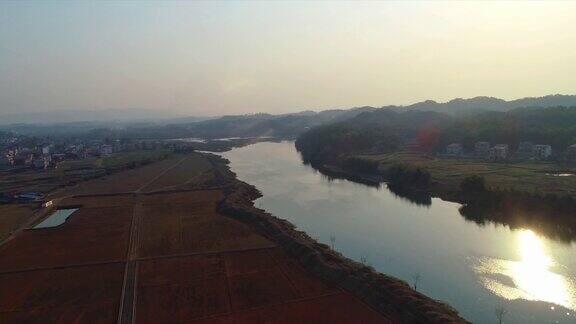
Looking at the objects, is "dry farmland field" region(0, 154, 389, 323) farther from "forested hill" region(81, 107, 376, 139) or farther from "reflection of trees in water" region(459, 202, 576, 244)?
"forested hill" region(81, 107, 376, 139)

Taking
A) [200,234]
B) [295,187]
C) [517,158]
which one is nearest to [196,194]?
[295,187]

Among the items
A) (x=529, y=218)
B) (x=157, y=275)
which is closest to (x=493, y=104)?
(x=529, y=218)

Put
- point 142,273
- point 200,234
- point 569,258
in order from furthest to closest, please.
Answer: point 200,234, point 569,258, point 142,273

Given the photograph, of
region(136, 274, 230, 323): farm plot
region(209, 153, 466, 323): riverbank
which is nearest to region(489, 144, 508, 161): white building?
region(209, 153, 466, 323): riverbank

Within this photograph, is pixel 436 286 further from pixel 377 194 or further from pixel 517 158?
pixel 517 158

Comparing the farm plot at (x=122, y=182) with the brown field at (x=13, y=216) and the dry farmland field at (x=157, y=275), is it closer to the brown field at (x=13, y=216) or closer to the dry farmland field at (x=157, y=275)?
the brown field at (x=13, y=216)

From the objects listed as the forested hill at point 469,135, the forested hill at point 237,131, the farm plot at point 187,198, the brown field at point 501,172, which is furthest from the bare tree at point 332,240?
the forested hill at point 237,131

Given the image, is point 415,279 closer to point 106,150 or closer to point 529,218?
point 529,218
